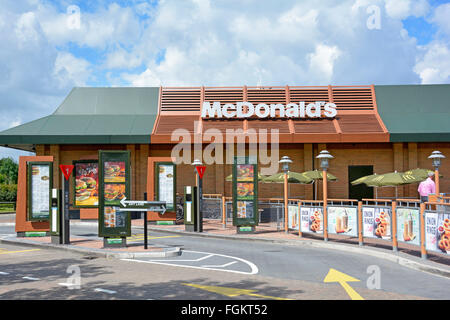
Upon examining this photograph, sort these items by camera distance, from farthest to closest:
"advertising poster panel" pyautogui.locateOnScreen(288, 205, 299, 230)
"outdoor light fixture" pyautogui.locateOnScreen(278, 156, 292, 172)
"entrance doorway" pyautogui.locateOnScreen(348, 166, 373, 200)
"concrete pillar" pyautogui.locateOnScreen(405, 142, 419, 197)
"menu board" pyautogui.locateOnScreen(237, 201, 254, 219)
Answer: "entrance doorway" pyautogui.locateOnScreen(348, 166, 373, 200)
"concrete pillar" pyautogui.locateOnScreen(405, 142, 419, 197)
"menu board" pyautogui.locateOnScreen(237, 201, 254, 219)
"outdoor light fixture" pyautogui.locateOnScreen(278, 156, 292, 172)
"advertising poster panel" pyautogui.locateOnScreen(288, 205, 299, 230)

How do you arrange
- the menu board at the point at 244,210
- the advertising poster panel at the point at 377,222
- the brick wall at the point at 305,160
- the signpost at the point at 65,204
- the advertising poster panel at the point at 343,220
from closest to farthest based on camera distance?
the advertising poster panel at the point at 377,222 < the advertising poster panel at the point at 343,220 < the signpost at the point at 65,204 < the menu board at the point at 244,210 < the brick wall at the point at 305,160

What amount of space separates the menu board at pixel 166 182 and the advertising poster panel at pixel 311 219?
7954mm

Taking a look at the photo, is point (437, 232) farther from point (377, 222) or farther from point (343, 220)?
point (343, 220)

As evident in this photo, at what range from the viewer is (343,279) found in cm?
1017

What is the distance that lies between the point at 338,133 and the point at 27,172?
1809 cm

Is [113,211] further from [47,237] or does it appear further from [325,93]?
[325,93]

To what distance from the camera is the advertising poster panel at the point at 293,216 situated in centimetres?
1831

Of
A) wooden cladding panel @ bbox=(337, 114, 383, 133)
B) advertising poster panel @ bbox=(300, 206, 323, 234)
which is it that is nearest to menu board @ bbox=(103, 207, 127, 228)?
advertising poster panel @ bbox=(300, 206, 323, 234)

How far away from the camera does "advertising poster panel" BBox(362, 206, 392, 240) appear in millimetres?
13766

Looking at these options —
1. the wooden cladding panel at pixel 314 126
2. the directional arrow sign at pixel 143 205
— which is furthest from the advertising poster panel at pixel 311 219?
the wooden cladding panel at pixel 314 126

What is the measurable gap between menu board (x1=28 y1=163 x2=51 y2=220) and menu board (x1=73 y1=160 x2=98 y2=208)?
183 inches

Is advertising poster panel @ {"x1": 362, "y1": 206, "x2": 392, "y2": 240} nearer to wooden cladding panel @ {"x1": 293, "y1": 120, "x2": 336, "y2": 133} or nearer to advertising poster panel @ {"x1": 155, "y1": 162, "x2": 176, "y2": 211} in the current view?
advertising poster panel @ {"x1": 155, "y1": 162, "x2": 176, "y2": 211}

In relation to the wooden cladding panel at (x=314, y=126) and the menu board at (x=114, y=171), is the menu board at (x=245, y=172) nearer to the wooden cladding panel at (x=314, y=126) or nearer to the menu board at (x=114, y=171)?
the menu board at (x=114, y=171)

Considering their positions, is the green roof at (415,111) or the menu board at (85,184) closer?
the menu board at (85,184)
